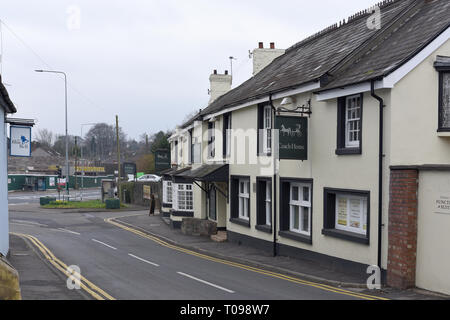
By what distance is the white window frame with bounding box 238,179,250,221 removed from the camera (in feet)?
68.7

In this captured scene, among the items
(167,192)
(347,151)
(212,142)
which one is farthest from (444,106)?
(167,192)

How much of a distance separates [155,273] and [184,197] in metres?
14.3

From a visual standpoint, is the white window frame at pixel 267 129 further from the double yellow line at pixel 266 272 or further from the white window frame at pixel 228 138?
the double yellow line at pixel 266 272

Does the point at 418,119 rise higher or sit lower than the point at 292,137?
higher

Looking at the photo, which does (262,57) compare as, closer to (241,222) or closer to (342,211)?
(241,222)

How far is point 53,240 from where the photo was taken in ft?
79.5

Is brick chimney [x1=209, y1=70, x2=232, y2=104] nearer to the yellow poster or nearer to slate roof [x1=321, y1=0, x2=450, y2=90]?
slate roof [x1=321, y1=0, x2=450, y2=90]

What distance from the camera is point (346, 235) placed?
13906 millimetres

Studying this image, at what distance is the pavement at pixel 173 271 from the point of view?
11.6 meters

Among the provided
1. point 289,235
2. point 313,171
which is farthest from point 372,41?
point 289,235

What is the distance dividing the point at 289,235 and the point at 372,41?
23.1ft

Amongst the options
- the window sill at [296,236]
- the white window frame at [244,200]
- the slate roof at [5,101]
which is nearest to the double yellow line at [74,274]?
the slate roof at [5,101]

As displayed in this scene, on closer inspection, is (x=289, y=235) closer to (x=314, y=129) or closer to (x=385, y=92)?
(x=314, y=129)

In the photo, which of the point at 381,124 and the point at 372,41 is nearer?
the point at 381,124
